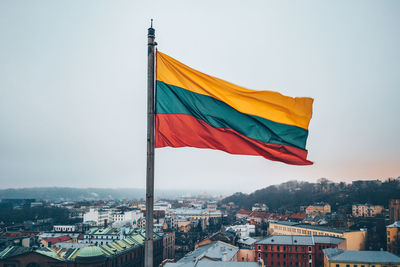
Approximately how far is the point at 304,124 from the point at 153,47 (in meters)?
3.89

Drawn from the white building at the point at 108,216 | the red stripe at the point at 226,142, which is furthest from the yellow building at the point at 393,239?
the white building at the point at 108,216

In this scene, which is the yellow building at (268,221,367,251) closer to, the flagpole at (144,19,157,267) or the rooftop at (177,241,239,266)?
the rooftop at (177,241,239,266)

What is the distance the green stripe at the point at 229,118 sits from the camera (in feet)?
25.9

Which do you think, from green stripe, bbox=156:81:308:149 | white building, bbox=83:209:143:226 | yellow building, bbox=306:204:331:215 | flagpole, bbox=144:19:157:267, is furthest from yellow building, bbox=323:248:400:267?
white building, bbox=83:209:143:226

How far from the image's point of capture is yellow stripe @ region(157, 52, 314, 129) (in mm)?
7856

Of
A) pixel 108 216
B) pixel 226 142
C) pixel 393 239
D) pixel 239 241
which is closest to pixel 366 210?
pixel 393 239

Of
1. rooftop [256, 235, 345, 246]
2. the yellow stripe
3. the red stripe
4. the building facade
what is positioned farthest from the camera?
the building facade

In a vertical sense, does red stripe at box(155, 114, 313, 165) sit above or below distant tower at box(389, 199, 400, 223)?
above

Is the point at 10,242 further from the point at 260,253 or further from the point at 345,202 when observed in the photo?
the point at 345,202

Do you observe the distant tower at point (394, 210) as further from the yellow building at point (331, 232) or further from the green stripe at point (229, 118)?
the green stripe at point (229, 118)

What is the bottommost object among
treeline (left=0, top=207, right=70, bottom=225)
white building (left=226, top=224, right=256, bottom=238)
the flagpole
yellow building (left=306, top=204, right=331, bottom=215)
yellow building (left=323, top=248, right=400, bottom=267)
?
Answer: treeline (left=0, top=207, right=70, bottom=225)

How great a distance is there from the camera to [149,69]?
713 cm

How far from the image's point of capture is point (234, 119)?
8164mm

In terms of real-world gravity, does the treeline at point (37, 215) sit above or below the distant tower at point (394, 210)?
below
